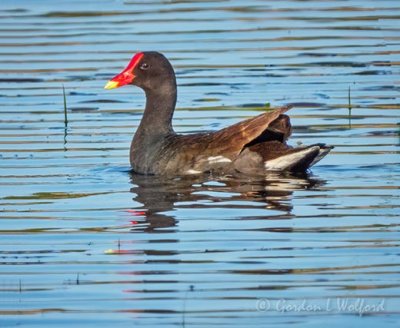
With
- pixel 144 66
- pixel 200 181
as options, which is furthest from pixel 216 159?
pixel 144 66

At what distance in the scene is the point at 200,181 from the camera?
41.6 ft

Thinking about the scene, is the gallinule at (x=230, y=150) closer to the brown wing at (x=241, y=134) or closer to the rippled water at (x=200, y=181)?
the brown wing at (x=241, y=134)

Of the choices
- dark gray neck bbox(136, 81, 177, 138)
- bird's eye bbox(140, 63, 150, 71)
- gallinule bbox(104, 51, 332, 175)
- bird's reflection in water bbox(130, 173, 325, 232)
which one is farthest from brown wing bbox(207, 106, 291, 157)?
bird's eye bbox(140, 63, 150, 71)

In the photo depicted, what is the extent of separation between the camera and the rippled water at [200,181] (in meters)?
8.59

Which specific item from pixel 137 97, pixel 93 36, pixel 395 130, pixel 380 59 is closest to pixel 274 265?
pixel 395 130

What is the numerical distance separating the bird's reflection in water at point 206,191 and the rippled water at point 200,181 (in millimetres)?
32

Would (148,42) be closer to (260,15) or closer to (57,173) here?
(260,15)

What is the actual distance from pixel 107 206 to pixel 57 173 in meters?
1.59

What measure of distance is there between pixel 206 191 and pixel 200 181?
570 millimetres

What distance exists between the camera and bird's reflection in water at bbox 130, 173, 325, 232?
36.8 ft

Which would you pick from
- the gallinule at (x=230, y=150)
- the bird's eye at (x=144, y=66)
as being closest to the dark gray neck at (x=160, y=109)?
the gallinule at (x=230, y=150)

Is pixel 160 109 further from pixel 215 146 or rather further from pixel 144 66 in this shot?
pixel 215 146

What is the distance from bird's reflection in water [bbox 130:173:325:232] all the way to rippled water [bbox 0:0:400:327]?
32 millimetres

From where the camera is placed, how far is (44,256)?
9.75 meters
